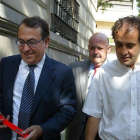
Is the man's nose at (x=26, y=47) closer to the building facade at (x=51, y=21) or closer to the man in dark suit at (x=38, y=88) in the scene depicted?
the man in dark suit at (x=38, y=88)

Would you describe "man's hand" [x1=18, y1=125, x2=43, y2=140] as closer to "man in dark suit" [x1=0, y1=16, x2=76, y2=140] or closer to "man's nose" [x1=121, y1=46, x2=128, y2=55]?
"man in dark suit" [x1=0, y1=16, x2=76, y2=140]

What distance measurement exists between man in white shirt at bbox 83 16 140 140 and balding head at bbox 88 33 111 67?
1333mm

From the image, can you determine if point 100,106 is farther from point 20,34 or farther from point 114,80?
point 20,34

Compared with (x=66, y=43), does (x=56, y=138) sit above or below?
below

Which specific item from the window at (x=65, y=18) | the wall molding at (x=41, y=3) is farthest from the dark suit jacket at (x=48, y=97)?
the window at (x=65, y=18)

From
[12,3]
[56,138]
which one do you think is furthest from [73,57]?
[56,138]

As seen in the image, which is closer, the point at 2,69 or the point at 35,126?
the point at 35,126

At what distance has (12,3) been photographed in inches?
164

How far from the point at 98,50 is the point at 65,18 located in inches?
167

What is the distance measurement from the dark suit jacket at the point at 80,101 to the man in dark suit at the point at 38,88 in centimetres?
96

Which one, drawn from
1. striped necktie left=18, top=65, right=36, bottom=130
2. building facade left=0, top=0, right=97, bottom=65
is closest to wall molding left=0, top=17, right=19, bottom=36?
building facade left=0, top=0, right=97, bottom=65

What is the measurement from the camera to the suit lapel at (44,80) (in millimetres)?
2510

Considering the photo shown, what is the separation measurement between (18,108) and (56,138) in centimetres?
53

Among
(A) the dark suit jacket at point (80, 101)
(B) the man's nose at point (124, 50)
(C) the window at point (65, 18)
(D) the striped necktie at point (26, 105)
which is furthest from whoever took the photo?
(C) the window at point (65, 18)
